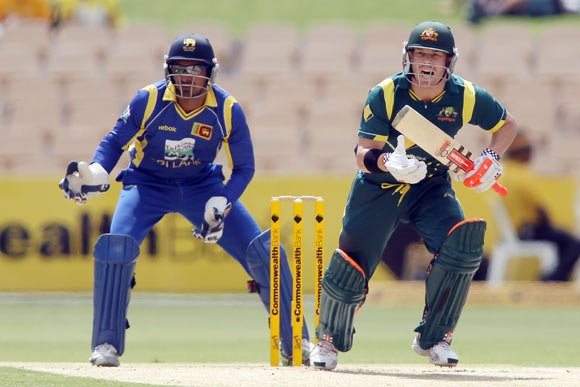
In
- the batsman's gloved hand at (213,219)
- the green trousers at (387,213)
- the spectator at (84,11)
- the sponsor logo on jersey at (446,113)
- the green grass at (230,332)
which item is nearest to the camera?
the sponsor logo on jersey at (446,113)

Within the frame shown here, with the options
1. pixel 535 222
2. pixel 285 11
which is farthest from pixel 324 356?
pixel 285 11

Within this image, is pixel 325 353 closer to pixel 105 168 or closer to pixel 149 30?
pixel 105 168

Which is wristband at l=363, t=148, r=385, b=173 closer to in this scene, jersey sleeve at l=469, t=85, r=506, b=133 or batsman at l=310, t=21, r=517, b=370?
batsman at l=310, t=21, r=517, b=370

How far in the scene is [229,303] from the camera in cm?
1153

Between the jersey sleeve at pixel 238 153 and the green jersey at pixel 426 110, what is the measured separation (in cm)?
80

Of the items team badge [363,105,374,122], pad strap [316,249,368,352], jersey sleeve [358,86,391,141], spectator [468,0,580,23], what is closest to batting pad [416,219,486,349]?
pad strap [316,249,368,352]

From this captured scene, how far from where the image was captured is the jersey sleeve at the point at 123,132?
6.31m

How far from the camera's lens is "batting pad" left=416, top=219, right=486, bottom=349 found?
19.4ft

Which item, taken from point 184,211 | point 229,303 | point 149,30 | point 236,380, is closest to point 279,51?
point 149,30

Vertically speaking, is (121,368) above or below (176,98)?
below

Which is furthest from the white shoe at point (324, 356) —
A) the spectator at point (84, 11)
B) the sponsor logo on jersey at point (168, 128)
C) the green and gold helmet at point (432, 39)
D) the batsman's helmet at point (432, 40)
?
the spectator at point (84, 11)

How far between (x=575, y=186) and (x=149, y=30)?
24.7ft

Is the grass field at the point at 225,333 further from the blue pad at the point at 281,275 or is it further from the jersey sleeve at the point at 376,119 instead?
the jersey sleeve at the point at 376,119

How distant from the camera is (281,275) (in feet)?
21.4
